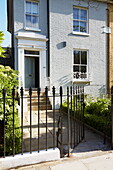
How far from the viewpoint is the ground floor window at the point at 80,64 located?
31.1ft

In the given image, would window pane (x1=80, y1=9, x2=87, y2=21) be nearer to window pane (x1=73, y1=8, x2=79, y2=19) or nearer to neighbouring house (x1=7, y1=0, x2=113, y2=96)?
neighbouring house (x1=7, y1=0, x2=113, y2=96)

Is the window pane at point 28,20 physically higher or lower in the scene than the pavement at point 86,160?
higher

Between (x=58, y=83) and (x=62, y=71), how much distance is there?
815 mm

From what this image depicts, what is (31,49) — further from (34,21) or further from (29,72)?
(34,21)

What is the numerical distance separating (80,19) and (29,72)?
502cm

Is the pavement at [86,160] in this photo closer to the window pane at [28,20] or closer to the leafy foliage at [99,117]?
the leafy foliage at [99,117]

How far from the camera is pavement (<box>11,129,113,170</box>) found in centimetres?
257

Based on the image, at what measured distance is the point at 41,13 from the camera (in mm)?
8875

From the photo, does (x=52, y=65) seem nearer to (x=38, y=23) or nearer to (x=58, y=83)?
(x=58, y=83)

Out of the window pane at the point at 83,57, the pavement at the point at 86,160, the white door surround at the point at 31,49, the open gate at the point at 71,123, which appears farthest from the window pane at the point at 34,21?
the pavement at the point at 86,160

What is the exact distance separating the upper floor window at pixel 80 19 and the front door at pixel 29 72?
12.1 feet

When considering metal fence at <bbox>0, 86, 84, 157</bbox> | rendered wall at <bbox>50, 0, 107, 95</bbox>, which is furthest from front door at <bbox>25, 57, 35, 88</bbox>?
metal fence at <bbox>0, 86, 84, 157</bbox>

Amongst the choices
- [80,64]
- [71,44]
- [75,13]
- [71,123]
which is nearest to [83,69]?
[80,64]

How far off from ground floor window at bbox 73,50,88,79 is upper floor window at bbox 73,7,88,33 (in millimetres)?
1573
